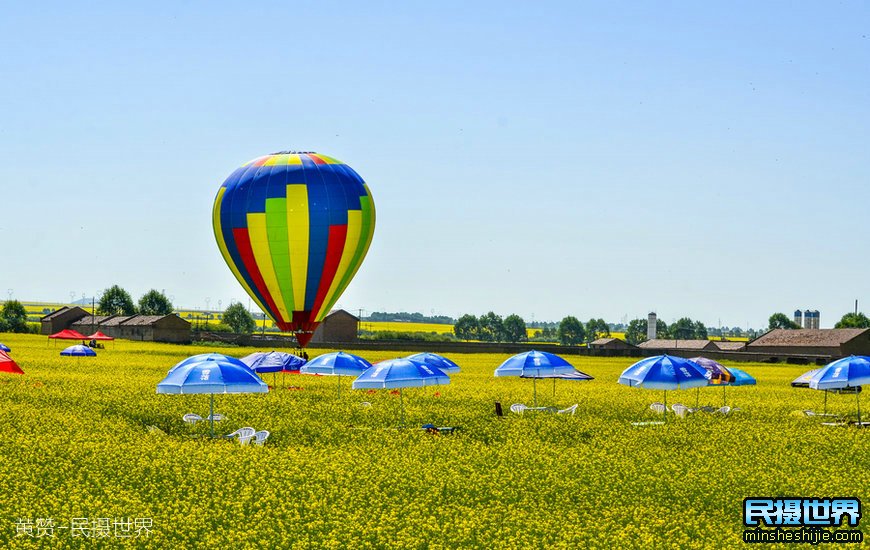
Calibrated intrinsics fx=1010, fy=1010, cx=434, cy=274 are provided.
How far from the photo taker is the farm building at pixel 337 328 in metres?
126

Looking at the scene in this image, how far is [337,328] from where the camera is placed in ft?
423

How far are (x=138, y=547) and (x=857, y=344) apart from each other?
103m

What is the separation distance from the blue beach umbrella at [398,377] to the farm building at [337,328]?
9464 centimetres

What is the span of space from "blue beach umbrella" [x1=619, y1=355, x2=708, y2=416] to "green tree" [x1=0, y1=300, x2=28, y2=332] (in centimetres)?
12461

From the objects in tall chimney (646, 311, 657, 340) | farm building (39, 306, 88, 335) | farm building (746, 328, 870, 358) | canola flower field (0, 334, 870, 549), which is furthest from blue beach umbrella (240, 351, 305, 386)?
tall chimney (646, 311, 657, 340)

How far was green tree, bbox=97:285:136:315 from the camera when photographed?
625 ft

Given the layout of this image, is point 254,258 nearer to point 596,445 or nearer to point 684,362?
point 684,362

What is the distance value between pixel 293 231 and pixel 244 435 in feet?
80.3

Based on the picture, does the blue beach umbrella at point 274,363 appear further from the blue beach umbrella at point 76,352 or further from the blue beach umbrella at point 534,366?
the blue beach umbrella at point 76,352

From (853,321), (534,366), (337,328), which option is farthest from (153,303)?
(534,366)

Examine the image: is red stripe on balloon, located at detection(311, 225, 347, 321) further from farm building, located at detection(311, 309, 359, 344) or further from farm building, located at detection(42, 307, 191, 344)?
farm building, located at detection(311, 309, 359, 344)

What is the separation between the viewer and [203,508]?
18094mm

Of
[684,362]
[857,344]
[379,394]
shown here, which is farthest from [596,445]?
[857,344]

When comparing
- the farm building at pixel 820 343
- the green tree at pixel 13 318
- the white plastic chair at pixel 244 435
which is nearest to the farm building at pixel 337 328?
the green tree at pixel 13 318
